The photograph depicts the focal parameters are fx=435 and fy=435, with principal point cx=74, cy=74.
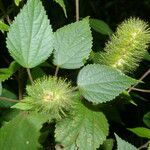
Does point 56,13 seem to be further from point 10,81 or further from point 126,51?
point 126,51

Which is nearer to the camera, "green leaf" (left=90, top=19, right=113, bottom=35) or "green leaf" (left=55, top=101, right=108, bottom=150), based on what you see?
"green leaf" (left=55, top=101, right=108, bottom=150)

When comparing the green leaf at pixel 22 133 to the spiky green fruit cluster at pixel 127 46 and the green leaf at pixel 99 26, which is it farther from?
the green leaf at pixel 99 26

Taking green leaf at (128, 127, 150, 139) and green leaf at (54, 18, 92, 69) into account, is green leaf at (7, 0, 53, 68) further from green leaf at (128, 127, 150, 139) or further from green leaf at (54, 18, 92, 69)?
green leaf at (128, 127, 150, 139)

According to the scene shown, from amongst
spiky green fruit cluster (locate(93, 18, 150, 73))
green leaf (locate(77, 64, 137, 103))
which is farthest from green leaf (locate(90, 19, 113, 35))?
green leaf (locate(77, 64, 137, 103))

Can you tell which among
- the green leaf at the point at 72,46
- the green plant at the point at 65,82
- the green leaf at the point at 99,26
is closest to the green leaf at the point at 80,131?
the green plant at the point at 65,82

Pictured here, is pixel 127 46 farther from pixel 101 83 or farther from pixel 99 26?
pixel 99 26

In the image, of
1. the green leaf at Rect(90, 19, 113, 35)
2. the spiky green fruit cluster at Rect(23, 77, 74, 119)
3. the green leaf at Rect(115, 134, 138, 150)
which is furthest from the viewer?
the green leaf at Rect(90, 19, 113, 35)
